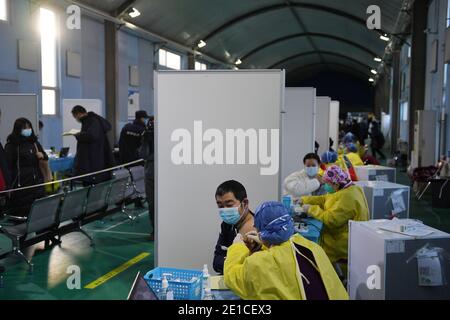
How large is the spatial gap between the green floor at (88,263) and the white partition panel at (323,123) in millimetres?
2241

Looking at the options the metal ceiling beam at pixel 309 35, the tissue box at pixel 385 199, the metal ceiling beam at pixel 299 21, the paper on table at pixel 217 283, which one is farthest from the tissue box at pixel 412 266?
the metal ceiling beam at pixel 309 35

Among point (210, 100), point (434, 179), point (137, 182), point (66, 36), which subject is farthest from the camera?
point (66, 36)

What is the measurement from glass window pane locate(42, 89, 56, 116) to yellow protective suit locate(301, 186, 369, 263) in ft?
28.6

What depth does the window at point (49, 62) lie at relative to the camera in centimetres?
1145

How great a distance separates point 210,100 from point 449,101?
7791mm

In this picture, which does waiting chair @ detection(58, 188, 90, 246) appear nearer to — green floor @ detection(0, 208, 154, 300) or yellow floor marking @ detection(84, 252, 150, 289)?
green floor @ detection(0, 208, 154, 300)

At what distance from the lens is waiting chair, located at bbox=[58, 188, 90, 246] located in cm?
579

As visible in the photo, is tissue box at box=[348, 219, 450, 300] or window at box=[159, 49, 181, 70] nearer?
tissue box at box=[348, 219, 450, 300]

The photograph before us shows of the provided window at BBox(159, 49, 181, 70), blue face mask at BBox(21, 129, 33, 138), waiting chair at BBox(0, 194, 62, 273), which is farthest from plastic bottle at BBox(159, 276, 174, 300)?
window at BBox(159, 49, 181, 70)

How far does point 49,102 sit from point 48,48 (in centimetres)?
127

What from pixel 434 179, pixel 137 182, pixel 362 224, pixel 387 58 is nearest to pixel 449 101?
pixel 434 179

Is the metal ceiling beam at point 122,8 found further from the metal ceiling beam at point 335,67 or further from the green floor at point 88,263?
the metal ceiling beam at point 335,67

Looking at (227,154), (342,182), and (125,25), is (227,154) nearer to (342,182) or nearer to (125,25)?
(342,182)

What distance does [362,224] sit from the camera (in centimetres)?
380
